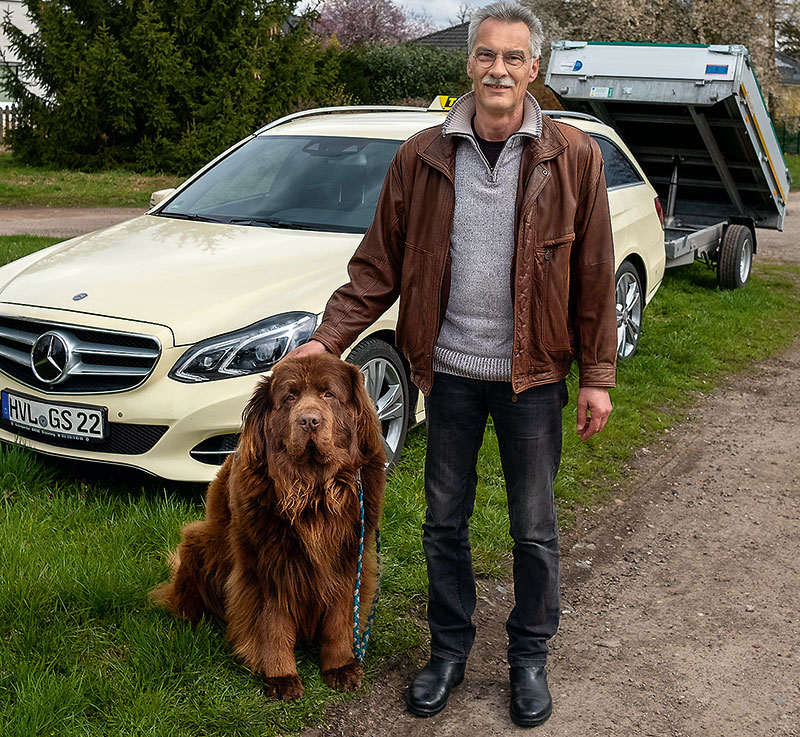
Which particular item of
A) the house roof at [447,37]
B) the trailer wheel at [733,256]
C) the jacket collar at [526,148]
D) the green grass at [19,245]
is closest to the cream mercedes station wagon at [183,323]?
the jacket collar at [526,148]

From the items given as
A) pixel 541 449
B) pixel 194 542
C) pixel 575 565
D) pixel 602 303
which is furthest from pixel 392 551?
pixel 602 303

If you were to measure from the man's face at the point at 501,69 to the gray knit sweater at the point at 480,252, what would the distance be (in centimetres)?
10

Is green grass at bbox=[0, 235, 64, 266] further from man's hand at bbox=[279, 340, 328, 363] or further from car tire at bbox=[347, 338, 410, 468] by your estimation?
man's hand at bbox=[279, 340, 328, 363]

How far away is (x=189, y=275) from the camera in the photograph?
15.3 feet

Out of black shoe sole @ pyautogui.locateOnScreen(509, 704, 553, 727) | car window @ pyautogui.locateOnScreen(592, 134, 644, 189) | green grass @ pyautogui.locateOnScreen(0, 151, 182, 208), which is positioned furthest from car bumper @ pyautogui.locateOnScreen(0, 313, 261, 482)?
green grass @ pyautogui.locateOnScreen(0, 151, 182, 208)

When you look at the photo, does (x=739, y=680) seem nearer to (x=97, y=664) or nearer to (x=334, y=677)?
(x=334, y=677)

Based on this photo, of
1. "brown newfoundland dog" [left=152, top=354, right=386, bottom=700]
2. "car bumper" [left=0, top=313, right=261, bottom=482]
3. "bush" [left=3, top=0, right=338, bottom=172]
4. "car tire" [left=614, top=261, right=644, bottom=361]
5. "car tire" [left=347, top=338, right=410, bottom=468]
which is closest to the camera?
"brown newfoundland dog" [left=152, top=354, right=386, bottom=700]

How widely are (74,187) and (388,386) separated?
1441 cm

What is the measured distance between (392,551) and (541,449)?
4.82ft

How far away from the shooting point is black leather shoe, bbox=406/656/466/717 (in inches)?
127

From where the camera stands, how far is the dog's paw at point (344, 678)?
325cm

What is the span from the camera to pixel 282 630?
3.14m

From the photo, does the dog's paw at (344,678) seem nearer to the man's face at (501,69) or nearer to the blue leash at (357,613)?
the blue leash at (357,613)

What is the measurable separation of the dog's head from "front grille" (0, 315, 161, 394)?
1437 millimetres
